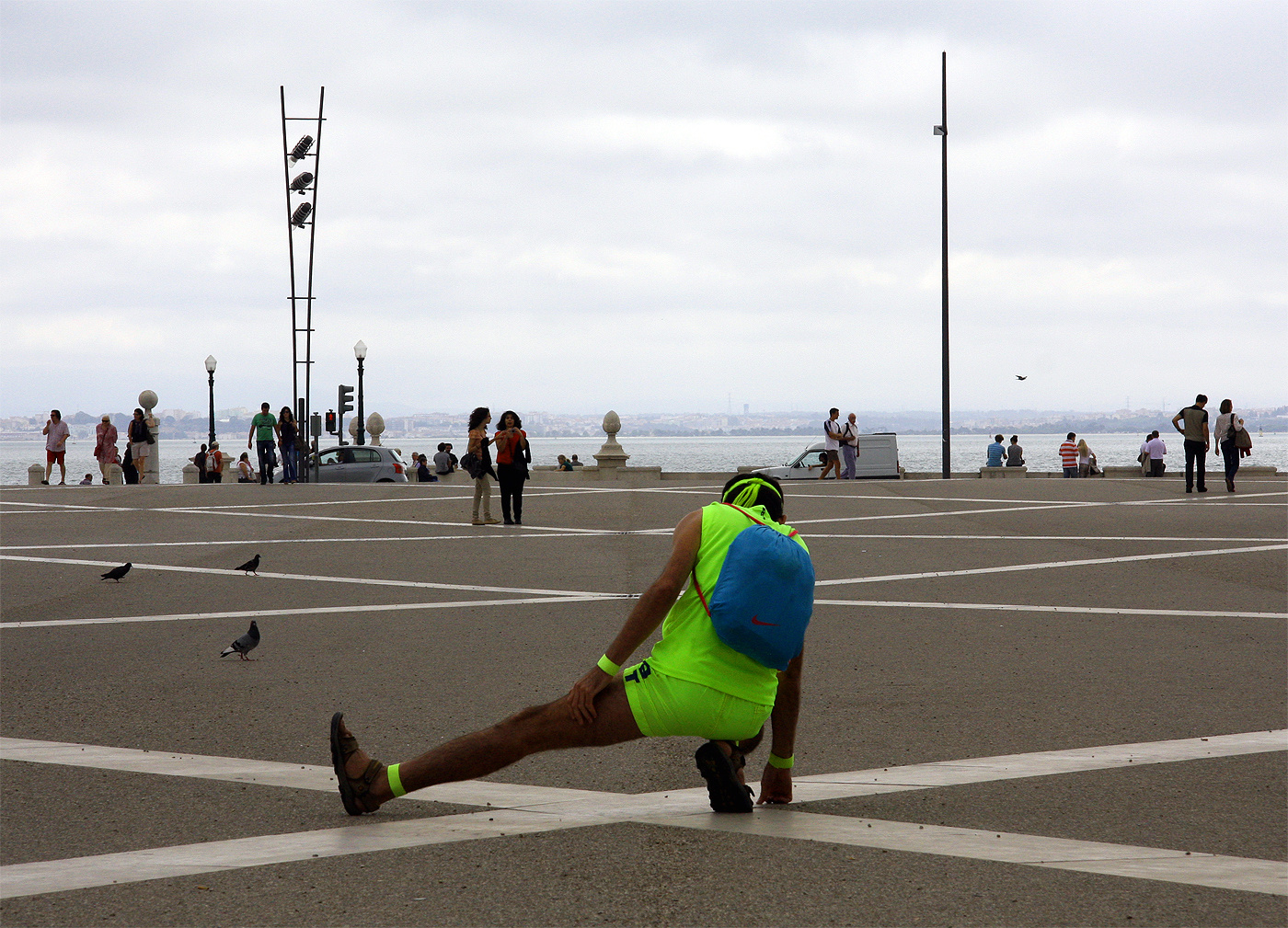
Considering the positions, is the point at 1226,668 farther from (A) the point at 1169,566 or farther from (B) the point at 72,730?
(B) the point at 72,730

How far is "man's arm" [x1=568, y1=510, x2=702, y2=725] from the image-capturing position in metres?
4.10

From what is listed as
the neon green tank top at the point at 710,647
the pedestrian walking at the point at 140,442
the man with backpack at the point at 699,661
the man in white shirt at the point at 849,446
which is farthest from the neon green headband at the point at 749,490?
the pedestrian walking at the point at 140,442

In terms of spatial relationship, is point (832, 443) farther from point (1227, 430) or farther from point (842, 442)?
point (1227, 430)

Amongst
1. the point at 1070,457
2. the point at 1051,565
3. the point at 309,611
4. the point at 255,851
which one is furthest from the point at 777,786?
the point at 1070,457

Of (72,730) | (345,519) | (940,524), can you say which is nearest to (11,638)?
(72,730)

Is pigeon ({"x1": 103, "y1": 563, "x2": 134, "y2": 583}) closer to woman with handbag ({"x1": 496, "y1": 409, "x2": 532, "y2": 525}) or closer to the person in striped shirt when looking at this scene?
woman with handbag ({"x1": 496, "y1": 409, "x2": 532, "y2": 525})

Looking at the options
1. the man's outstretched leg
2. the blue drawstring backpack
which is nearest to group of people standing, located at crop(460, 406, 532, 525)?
the man's outstretched leg

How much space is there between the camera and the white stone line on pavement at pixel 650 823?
3979mm

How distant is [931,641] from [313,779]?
478cm

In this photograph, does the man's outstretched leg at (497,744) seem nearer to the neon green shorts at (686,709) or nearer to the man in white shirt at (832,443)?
the neon green shorts at (686,709)

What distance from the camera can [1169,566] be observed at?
40.6ft

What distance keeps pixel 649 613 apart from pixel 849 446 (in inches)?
1022

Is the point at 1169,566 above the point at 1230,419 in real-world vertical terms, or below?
below

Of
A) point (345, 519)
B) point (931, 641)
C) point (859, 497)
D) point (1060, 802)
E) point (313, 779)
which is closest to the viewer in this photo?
point (1060, 802)
